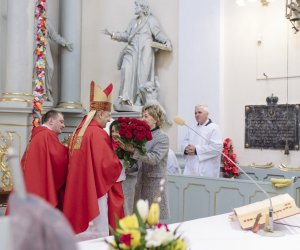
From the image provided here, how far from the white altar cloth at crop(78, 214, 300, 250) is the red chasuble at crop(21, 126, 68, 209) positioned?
156 cm

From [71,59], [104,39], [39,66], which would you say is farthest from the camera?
[104,39]

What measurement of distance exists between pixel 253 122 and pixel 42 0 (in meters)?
3.73

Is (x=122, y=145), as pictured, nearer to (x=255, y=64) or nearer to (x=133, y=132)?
(x=133, y=132)

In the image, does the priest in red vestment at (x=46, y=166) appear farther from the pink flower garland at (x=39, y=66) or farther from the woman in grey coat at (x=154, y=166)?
the pink flower garland at (x=39, y=66)

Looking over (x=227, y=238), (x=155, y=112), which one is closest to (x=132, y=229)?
(x=227, y=238)

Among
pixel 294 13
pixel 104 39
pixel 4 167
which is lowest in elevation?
pixel 4 167

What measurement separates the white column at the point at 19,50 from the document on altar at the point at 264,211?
4603 mm

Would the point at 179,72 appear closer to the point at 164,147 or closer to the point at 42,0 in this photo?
the point at 42,0

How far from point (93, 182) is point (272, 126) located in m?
4.09

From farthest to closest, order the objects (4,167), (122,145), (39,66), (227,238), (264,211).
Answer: (39,66) < (4,167) < (122,145) < (264,211) < (227,238)

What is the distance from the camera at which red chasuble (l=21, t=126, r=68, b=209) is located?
11.7 ft

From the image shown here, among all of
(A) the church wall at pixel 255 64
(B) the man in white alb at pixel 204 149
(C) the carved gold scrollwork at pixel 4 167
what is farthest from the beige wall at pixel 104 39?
(C) the carved gold scrollwork at pixel 4 167

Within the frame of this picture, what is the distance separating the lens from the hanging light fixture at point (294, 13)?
19.7ft

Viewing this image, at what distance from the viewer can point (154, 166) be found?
3.64 meters
